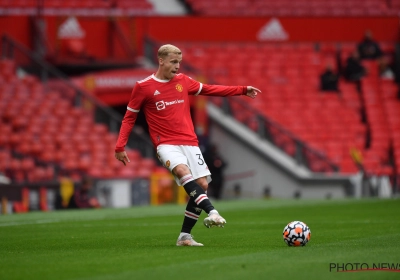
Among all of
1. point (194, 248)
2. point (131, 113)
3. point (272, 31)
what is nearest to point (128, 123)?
point (131, 113)

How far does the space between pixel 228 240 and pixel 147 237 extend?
124 centimetres

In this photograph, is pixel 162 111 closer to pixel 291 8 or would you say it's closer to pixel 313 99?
pixel 313 99

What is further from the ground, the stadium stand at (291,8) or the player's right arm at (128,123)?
the stadium stand at (291,8)

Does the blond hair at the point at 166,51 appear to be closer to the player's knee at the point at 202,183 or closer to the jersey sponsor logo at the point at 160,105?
the jersey sponsor logo at the point at 160,105

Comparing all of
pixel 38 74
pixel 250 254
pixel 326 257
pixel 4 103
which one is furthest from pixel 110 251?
pixel 38 74

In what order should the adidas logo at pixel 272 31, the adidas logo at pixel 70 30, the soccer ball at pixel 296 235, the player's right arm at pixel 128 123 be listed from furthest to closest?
the adidas logo at pixel 272 31, the adidas logo at pixel 70 30, the player's right arm at pixel 128 123, the soccer ball at pixel 296 235

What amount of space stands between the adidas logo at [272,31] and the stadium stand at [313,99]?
0.48m

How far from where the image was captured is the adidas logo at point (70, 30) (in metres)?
29.2

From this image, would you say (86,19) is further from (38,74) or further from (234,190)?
(234,190)

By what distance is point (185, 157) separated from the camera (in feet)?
32.7

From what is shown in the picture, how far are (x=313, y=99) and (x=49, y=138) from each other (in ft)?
30.9

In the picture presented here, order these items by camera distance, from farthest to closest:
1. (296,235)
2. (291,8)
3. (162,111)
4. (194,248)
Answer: (291,8) → (162,111) → (194,248) → (296,235)

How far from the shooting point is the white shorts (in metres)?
9.86

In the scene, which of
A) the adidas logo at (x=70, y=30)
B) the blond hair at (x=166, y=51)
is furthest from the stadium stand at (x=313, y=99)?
the blond hair at (x=166, y=51)
